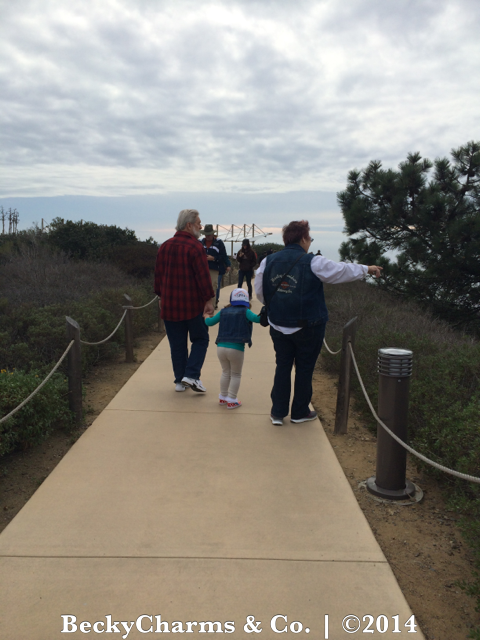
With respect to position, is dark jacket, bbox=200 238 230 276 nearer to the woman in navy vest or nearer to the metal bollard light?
the woman in navy vest

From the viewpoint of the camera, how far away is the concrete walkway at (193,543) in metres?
2.60

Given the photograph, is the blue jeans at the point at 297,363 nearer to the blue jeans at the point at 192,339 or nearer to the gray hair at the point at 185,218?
the blue jeans at the point at 192,339

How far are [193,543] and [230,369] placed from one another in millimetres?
2700

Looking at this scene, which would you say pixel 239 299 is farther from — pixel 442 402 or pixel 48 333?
pixel 48 333

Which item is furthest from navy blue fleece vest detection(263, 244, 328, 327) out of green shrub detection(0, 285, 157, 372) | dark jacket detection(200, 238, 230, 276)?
Result: dark jacket detection(200, 238, 230, 276)

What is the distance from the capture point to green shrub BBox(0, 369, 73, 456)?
13.9 ft

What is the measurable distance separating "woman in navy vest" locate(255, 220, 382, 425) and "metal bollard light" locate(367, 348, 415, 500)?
99cm

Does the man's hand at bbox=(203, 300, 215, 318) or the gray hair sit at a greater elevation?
the gray hair

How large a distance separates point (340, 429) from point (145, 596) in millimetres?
2983

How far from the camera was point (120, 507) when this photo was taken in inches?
142

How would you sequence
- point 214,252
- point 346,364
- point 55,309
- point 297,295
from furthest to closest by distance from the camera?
1. point 214,252
2. point 55,309
3. point 346,364
4. point 297,295

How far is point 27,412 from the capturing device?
4398 mm

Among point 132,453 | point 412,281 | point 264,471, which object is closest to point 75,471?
point 132,453

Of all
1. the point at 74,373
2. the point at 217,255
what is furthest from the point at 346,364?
the point at 217,255
